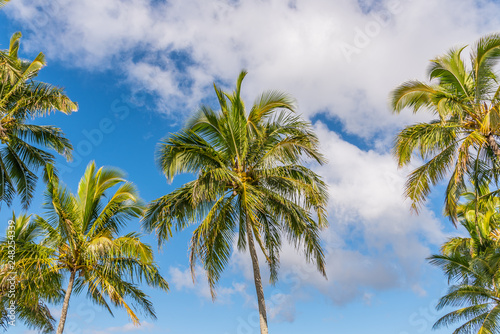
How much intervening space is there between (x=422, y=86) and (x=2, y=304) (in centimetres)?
1776

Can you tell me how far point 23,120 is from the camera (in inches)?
608

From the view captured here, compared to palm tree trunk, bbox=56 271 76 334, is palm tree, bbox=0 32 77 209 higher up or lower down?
higher up

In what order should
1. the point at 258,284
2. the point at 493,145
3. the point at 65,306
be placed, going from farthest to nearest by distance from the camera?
1. the point at 65,306
2. the point at 258,284
3. the point at 493,145

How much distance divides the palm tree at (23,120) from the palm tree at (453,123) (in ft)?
40.9

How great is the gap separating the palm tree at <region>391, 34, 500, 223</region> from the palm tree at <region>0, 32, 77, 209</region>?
491 inches

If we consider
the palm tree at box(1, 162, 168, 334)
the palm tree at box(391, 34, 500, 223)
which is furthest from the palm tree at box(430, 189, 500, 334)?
the palm tree at box(1, 162, 168, 334)

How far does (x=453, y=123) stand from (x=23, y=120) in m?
15.2

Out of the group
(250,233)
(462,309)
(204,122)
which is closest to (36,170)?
(204,122)

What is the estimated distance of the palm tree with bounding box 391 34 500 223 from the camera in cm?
1234

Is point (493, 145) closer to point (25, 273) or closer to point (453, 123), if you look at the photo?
point (453, 123)

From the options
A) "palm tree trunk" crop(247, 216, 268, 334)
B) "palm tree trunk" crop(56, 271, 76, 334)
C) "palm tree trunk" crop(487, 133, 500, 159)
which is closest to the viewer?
"palm tree trunk" crop(247, 216, 268, 334)

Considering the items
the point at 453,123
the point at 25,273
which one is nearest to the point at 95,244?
the point at 25,273

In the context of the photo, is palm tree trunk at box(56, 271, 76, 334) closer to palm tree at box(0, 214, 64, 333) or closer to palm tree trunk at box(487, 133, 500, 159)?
palm tree at box(0, 214, 64, 333)

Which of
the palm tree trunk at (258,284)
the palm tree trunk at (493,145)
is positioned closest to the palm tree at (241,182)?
the palm tree trunk at (258,284)
